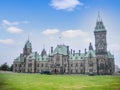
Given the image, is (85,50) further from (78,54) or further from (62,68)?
(62,68)

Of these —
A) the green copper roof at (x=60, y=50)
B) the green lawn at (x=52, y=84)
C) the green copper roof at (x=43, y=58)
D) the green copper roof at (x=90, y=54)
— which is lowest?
the green lawn at (x=52, y=84)

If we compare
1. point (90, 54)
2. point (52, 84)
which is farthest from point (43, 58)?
point (52, 84)

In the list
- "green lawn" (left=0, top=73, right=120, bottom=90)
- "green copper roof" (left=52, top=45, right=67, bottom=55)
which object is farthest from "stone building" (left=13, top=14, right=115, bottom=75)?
"green lawn" (left=0, top=73, right=120, bottom=90)

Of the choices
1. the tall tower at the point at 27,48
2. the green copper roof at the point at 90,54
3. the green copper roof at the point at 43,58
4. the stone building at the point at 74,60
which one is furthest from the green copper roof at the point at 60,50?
the tall tower at the point at 27,48

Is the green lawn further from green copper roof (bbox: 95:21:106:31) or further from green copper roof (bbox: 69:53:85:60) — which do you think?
green copper roof (bbox: 69:53:85:60)

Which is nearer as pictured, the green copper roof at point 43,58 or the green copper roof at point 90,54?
the green copper roof at point 90,54

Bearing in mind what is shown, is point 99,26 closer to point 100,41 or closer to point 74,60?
point 100,41

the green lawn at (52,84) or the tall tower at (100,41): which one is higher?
the tall tower at (100,41)

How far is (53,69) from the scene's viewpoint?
316ft

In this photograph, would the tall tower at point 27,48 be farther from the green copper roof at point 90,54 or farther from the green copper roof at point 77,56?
the green copper roof at point 90,54

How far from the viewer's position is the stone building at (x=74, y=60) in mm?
92050

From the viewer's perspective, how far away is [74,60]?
339 ft

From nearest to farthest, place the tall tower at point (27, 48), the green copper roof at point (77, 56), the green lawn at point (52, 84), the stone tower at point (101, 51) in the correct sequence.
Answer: the green lawn at point (52, 84)
the stone tower at point (101, 51)
the green copper roof at point (77, 56)
the tall tower at point (27, 48)

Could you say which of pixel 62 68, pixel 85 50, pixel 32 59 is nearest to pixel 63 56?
pixel 62 68
